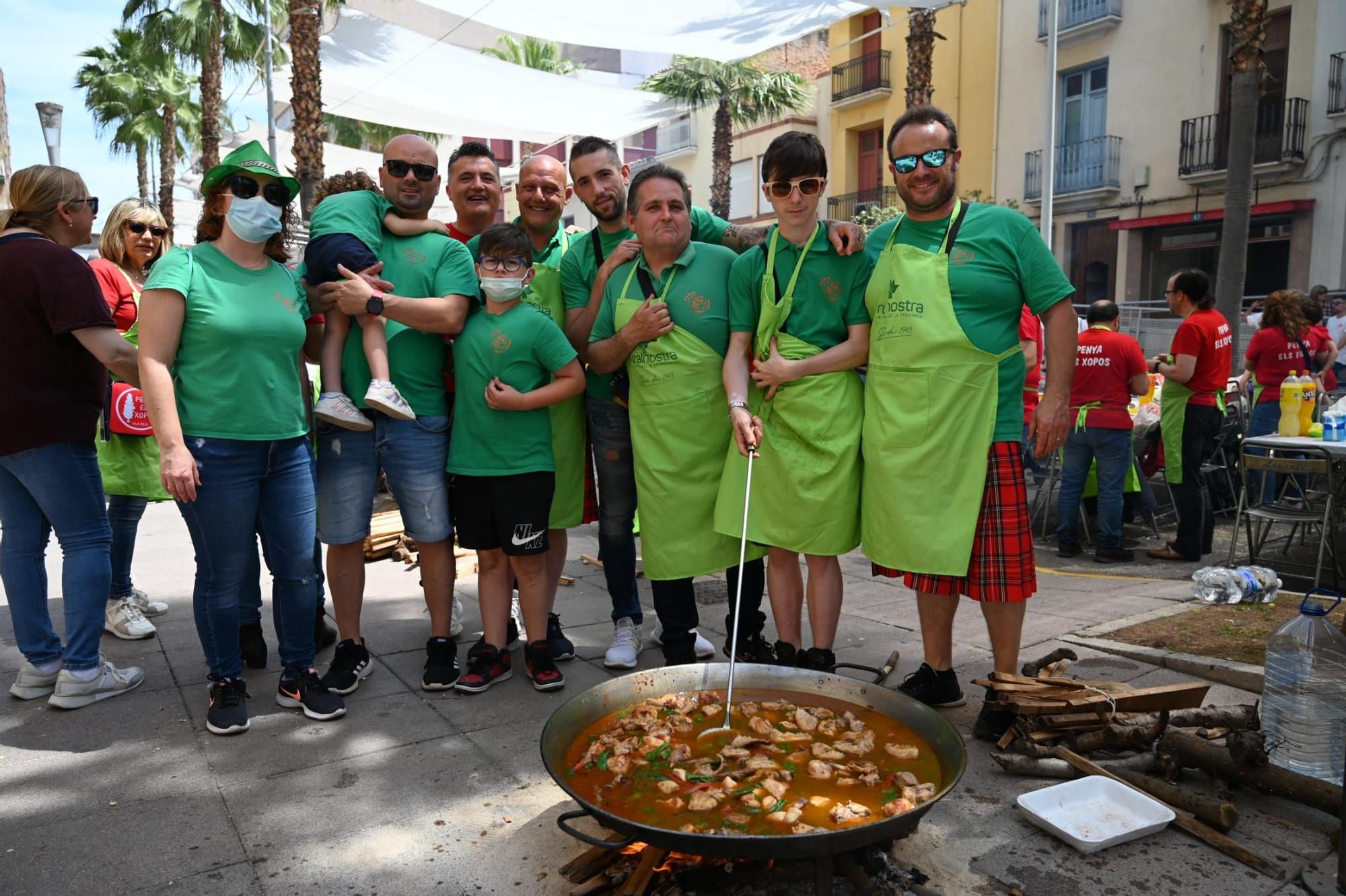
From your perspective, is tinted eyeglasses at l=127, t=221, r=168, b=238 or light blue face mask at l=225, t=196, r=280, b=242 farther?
tinted eyeglasses at l=127, t=221, r=168, b=238

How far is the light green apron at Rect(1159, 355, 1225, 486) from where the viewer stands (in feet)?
22.7

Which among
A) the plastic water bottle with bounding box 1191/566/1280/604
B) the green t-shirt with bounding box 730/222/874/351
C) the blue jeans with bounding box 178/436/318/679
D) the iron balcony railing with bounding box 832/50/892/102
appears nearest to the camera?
the blue jeans with bounding box 178/436/318/679

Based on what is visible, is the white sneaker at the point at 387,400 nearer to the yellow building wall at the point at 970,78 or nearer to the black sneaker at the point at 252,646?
the black sneaker at the point at 252,646

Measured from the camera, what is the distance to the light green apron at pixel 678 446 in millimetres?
3822

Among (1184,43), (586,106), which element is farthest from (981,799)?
(1184,43)

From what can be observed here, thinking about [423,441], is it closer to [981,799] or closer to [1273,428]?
[981,799]

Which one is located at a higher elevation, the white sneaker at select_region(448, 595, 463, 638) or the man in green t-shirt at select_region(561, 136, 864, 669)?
the man in green t-shirt at select_region(561, 136, 864, 669)

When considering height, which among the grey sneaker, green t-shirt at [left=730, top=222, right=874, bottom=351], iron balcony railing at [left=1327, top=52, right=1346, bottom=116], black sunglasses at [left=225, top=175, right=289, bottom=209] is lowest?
the grey sneaker

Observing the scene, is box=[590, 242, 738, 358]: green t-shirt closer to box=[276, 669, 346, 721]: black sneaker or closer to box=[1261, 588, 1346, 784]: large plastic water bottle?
box=[276, 669, 346, 721]: black sneaker

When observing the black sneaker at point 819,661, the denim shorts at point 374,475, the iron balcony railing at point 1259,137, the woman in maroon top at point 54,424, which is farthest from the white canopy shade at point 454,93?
the iron balcony railing at point 1259,137

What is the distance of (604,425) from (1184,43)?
18.7 metres

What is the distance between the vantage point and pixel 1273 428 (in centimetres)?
758

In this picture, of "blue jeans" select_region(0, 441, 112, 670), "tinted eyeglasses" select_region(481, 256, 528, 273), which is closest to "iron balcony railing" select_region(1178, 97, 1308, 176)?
"tinted eyeglasses" select_region(481, 256, 528, 273)

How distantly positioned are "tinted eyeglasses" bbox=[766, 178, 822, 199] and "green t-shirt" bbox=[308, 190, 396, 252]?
1617mm
